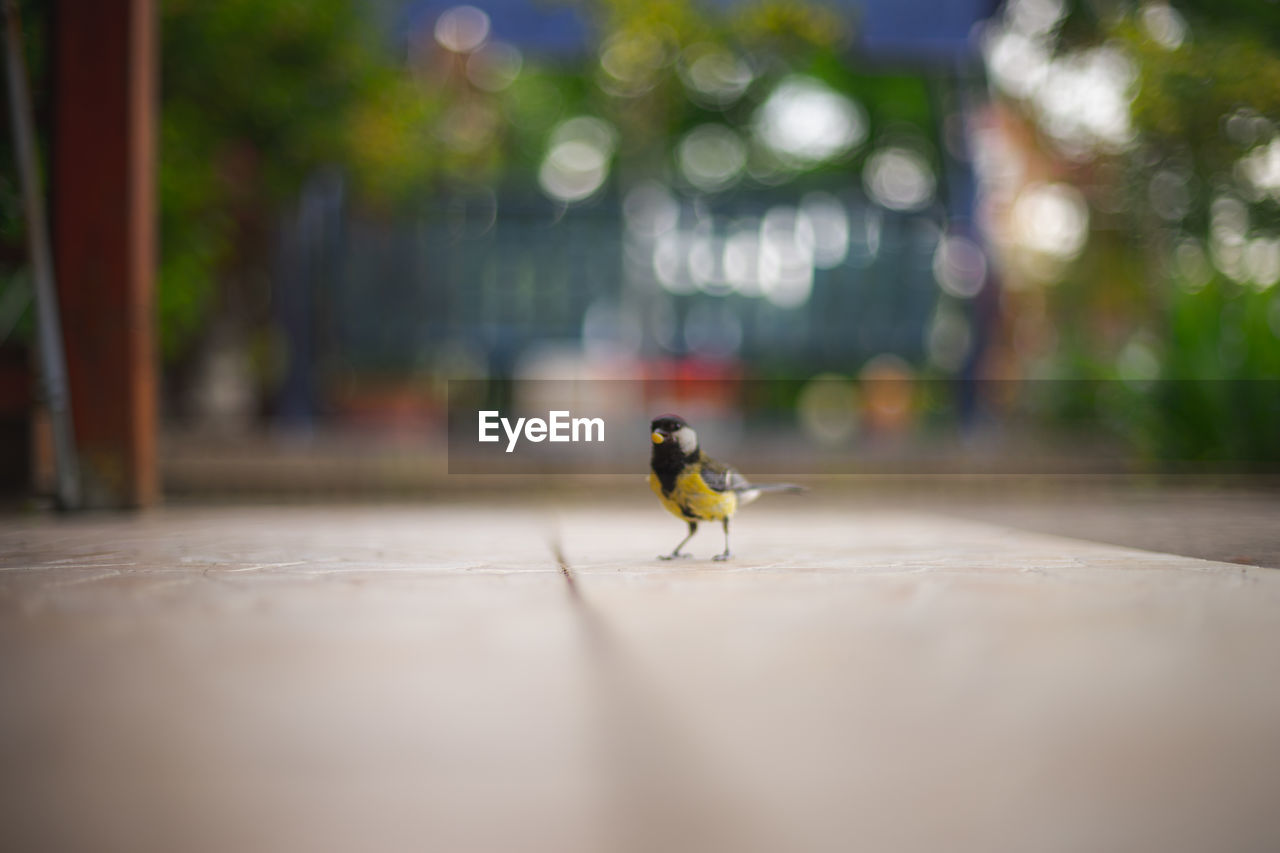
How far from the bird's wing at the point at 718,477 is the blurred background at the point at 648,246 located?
1.71 m

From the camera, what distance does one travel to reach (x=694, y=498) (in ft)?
5.88

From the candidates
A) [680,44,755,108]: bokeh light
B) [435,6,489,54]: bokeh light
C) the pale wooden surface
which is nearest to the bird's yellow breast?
the pale wooden surface

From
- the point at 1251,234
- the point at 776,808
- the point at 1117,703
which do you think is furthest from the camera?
the point at 1251,234

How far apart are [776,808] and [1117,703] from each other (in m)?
0.40

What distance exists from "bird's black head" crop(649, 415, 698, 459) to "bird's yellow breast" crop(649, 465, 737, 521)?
0.11 feet

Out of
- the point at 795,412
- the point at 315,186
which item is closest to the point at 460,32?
the point at 315,186

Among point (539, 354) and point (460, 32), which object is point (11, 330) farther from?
point (539, 354)

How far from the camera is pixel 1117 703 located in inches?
37.4

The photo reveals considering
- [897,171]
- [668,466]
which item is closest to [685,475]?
[668,466]

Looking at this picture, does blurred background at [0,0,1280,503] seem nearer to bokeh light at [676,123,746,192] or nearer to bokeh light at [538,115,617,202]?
bokeh light at [676,123,746,192]

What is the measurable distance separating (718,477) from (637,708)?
2.97 ft

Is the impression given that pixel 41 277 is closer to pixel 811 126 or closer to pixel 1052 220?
pixel 1052 220

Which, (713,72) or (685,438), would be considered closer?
(685,438)

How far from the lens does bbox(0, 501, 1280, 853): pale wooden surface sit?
0.71m
